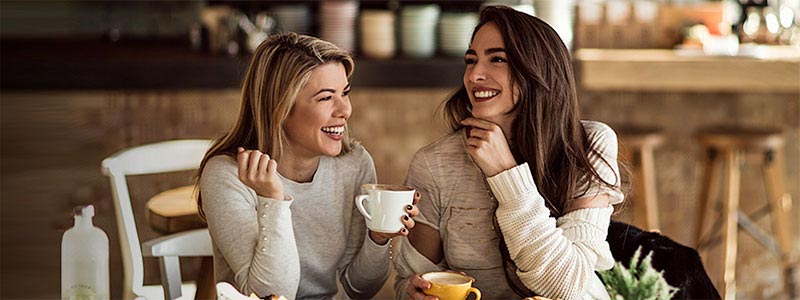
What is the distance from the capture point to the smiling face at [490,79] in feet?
5.44

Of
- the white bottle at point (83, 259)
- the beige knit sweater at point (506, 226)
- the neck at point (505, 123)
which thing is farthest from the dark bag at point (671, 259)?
the white bottle at point (83, 259)

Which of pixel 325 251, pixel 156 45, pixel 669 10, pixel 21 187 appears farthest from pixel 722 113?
pixel 21 187

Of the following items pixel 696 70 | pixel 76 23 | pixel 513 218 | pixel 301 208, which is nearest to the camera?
pixel 513 218

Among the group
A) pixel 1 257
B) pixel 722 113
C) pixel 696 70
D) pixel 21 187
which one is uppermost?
pixel 696 70

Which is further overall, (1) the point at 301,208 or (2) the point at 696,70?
(2) the point at 696,70

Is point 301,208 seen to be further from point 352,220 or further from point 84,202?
point 84,202

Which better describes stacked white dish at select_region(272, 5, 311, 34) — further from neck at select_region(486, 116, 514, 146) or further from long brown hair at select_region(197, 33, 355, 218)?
neck at select_region(486, 116, 514, 146)

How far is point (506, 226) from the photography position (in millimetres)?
1596

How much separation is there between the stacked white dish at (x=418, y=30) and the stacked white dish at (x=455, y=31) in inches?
1.7

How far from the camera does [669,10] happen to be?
408 centimetres

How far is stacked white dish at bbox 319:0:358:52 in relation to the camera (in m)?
3.69

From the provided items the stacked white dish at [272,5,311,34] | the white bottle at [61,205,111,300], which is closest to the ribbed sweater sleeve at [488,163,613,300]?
the white bottle at [61,205,111,300]

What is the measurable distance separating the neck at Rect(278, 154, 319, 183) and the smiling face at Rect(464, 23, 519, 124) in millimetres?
338

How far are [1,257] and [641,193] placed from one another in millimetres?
2709
